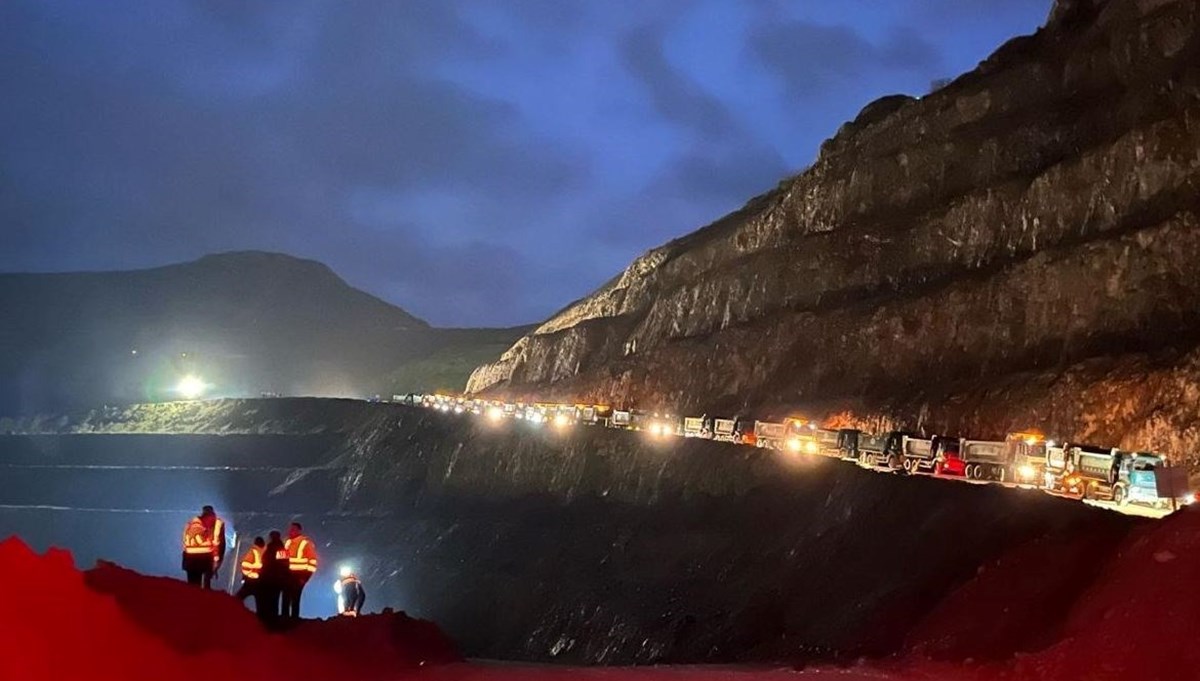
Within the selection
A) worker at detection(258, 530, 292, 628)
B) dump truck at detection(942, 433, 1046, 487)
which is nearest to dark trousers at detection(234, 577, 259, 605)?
worker at detection(258, 530, 292, 628)

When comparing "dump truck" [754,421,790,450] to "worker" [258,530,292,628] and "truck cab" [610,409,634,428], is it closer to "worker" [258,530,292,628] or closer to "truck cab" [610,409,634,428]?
"truck cab" [610,409,634,428]

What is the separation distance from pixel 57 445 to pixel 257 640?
14582 centimetres

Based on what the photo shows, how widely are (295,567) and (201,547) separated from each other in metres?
2.16

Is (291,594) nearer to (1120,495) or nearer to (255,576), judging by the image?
(255,576)

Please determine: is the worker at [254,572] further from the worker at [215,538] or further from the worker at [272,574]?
the worker at [215,538]

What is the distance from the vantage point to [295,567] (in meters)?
20.2

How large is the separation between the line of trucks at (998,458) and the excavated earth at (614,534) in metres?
2.55

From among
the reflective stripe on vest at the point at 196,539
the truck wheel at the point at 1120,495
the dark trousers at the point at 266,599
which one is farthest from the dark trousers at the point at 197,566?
the truck wheel at the point at 1120,495

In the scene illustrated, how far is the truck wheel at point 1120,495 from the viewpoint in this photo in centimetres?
2686

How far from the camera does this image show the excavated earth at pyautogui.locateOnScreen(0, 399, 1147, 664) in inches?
921

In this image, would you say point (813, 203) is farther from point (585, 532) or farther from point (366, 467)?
point (366, 467)

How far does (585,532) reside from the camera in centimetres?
5331

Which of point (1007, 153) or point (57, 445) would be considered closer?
point (1007, 153)

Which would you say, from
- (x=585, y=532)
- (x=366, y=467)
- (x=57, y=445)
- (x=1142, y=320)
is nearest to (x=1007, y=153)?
(x=1142, y=320)
